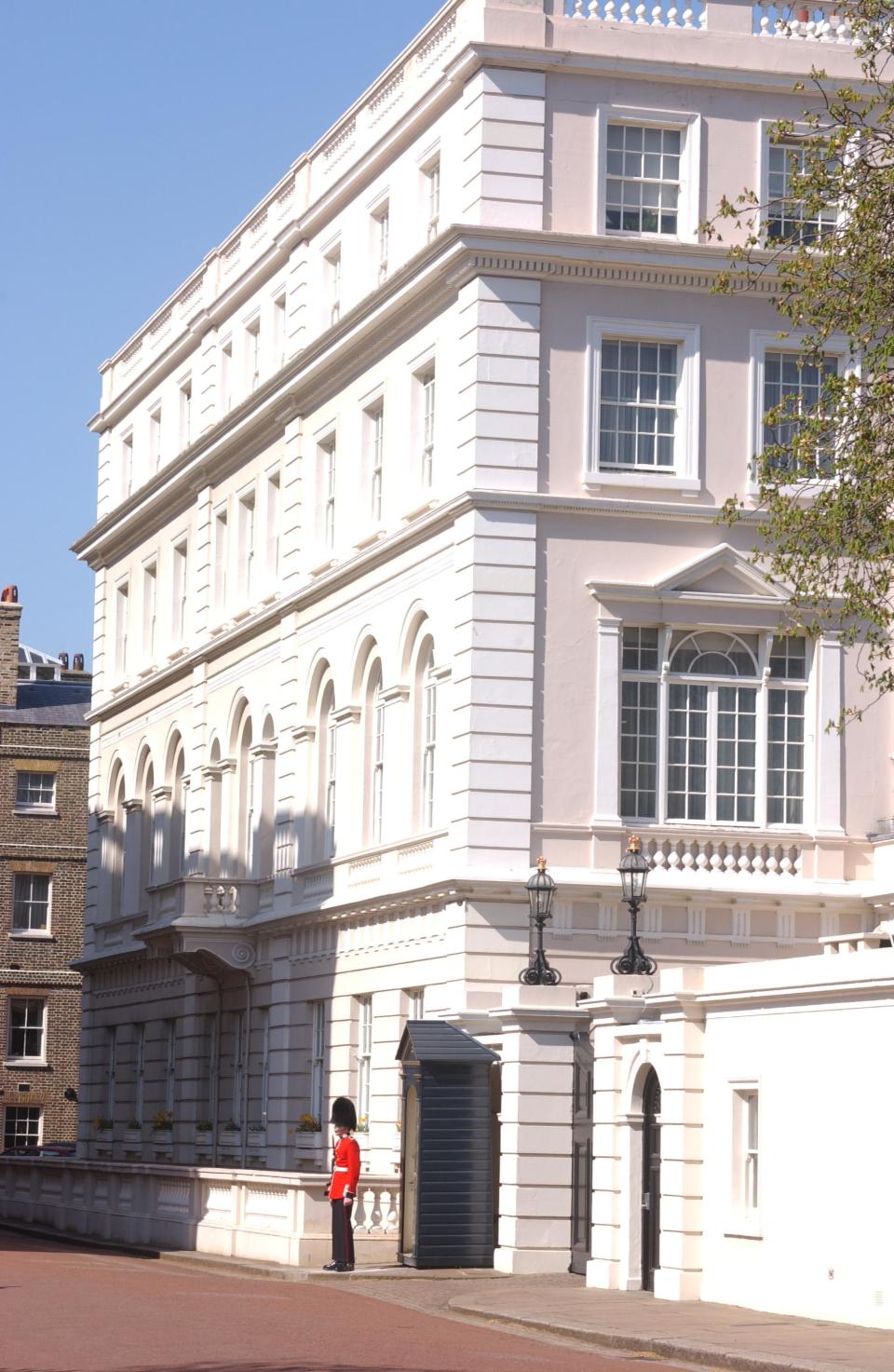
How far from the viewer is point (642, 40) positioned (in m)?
35.5

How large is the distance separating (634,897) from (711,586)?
7.16 metres

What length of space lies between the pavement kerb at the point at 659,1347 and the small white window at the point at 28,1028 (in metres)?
47.6

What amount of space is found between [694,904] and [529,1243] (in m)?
6.76

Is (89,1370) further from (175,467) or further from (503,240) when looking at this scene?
(175,467)

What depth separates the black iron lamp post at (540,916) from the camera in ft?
98.9

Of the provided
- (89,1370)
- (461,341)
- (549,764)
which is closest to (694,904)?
(549,764)

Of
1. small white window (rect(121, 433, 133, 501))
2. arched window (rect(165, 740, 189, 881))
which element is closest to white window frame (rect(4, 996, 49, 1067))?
small white window (rect(121, 433, 133, 501))

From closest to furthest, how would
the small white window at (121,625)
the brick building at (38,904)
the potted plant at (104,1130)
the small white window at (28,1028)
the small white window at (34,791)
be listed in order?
1. the potted plant at (104,1130)
2. the small white window at (121,625)
3. the brick building at (38,904)
4. the small white window at (28,1028)
5. the small white window at (34,791)

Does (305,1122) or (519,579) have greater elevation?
(519,579)

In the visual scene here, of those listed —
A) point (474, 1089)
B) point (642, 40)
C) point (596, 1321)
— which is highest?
point (642, 40)

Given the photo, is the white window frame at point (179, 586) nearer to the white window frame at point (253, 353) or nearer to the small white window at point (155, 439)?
the small white window at point (155, 439)

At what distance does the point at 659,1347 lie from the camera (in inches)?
792

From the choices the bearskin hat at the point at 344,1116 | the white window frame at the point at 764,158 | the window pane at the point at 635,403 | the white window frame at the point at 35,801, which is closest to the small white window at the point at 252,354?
the window pane at the point at 635,403

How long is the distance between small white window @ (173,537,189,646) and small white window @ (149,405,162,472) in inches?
102
